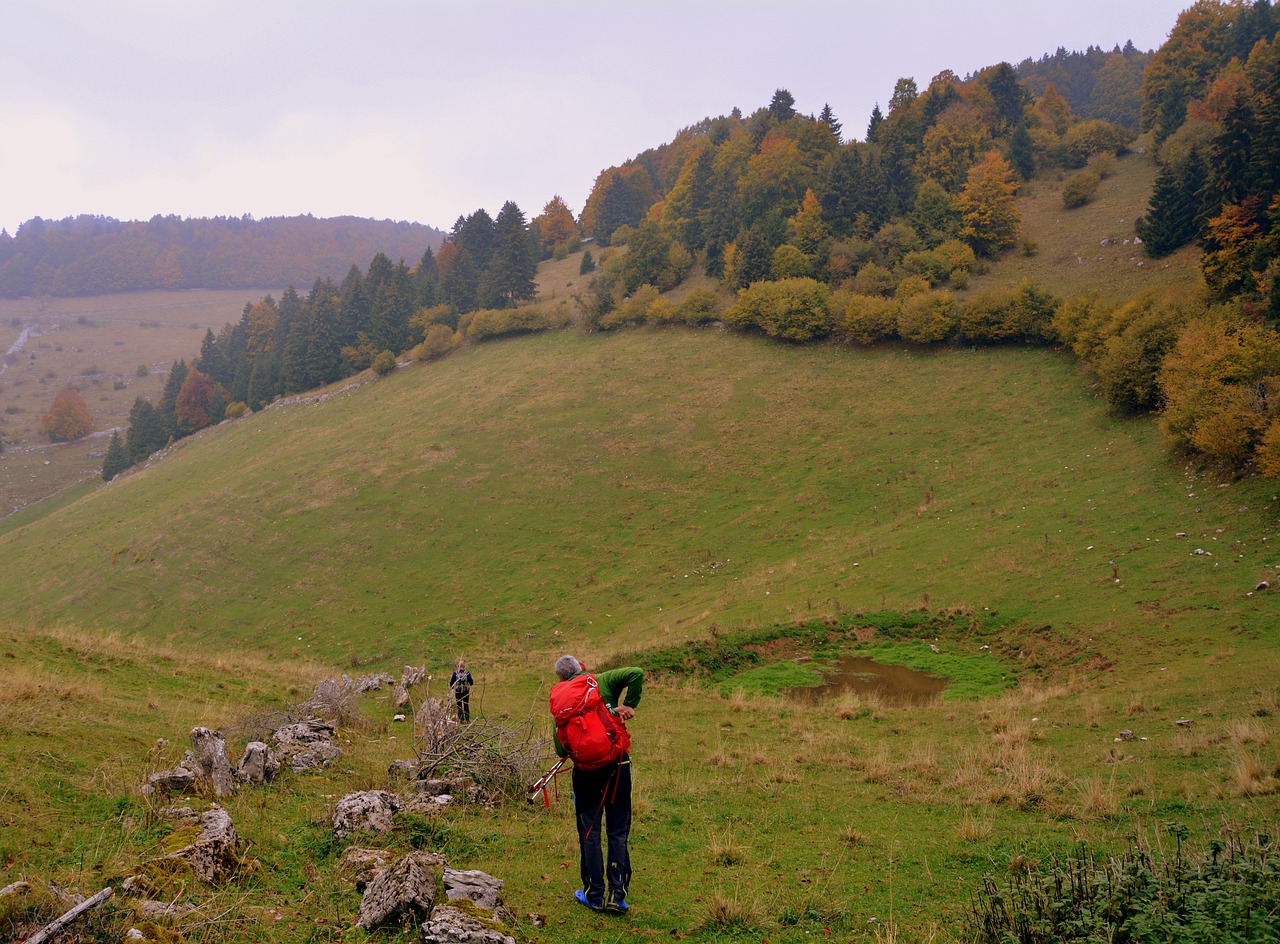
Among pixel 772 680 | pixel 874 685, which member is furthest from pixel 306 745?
pixel 874 685

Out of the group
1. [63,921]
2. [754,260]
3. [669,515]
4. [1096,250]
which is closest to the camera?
[63,921]

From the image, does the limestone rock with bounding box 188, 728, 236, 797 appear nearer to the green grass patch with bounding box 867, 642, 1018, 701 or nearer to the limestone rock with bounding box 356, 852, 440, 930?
the limestone rock with bounding box 356, 852, 440, 930

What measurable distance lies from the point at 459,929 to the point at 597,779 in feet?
5.89

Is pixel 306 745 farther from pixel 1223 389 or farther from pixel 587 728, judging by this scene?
pixel 1223 389

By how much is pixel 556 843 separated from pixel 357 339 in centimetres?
8699

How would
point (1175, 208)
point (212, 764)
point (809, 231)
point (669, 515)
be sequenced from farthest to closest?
1. point (809, 231)
2. point (1175, 208)
3. point (669, 515)
4. point (212, 764)

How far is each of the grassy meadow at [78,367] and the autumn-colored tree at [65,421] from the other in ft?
4.72

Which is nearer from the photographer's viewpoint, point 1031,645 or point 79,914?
point 79,914

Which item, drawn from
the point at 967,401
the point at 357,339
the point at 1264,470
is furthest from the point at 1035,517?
the point at 357,339

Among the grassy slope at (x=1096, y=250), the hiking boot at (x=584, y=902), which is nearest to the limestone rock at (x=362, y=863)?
the hiking boot at (x=584, y=902)

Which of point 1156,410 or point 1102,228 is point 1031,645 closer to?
point 1156,410

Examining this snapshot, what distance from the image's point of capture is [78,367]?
479 ft

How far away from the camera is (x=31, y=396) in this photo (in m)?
130

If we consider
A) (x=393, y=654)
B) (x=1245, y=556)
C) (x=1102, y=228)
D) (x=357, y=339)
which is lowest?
(x=393, y=654)
